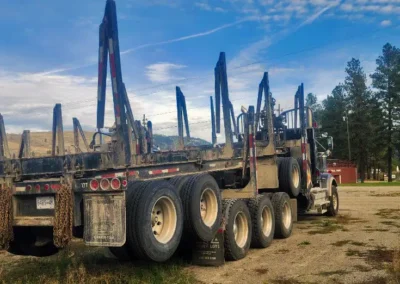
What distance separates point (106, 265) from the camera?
25.1 ft

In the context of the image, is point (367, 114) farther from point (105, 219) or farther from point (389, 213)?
point (105, 219)

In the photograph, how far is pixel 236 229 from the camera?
8344 mm

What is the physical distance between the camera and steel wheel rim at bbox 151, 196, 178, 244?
→ 6.05m

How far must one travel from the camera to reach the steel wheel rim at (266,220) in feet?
31.1

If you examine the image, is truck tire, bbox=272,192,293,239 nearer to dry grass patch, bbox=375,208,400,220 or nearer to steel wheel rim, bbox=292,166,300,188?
steel wheel rim, bbox=292,166,300,188

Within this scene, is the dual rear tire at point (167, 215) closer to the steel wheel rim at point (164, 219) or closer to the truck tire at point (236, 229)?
the steel wheel rim at point (164, 219)

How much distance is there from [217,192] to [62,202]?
8.70 ft

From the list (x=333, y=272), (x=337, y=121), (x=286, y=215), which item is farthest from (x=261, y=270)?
(x=337, y=121)

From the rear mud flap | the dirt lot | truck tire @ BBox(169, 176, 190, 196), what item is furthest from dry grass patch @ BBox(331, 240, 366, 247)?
the rear mud flap

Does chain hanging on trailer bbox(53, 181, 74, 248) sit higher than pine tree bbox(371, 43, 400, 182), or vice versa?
pine tree bbox(371, 43, 400, 182)

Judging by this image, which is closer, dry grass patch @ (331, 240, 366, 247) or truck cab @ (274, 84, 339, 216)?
dry grass patch @ (331, 240, 366, 247)

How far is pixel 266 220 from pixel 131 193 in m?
4.66

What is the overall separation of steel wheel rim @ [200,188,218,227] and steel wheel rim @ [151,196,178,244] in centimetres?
103

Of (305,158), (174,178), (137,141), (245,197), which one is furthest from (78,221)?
(305,158)
